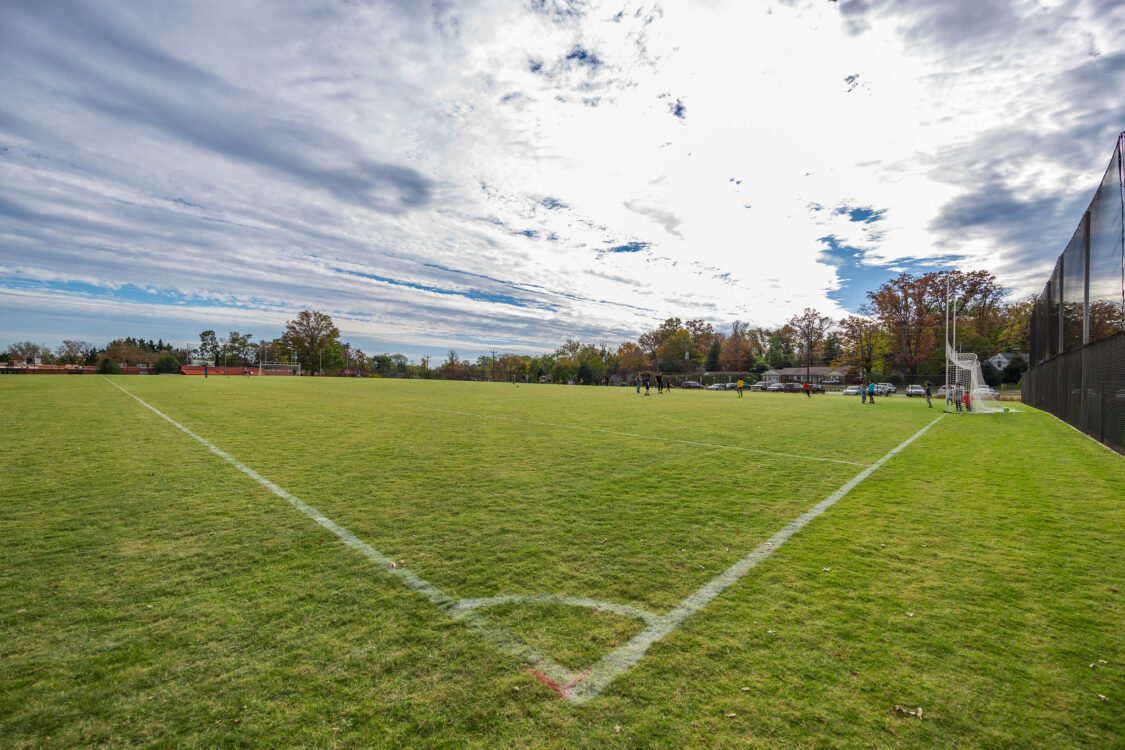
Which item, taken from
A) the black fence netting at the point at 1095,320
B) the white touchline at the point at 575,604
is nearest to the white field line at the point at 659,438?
the white touchline at the point at 575,604

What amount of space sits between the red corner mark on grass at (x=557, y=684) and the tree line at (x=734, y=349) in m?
68.2

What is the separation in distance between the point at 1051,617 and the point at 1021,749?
162 cm

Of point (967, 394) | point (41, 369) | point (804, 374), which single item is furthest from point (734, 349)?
point (41, 369)

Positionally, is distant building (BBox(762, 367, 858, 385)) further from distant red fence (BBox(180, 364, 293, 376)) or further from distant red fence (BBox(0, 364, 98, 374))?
distant red fence (BBox(0, 364, 98, 374))

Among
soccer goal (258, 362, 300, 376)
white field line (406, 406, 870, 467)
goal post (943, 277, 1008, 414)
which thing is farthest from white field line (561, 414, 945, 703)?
soccer goal (258, 362, 300, 376)

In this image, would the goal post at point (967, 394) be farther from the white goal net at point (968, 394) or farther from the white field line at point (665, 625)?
the white field line at point (665, 625)

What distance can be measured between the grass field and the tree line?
6471 centimetres

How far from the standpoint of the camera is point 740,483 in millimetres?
6676

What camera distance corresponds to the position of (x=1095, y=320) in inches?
471

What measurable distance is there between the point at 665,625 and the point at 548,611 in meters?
0.74

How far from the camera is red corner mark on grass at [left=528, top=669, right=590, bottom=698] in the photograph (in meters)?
2.31

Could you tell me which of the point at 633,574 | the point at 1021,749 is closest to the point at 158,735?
the point at 633,574

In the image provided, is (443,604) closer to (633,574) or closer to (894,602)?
(633,574)

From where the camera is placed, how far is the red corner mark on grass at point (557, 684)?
7.57 feet
